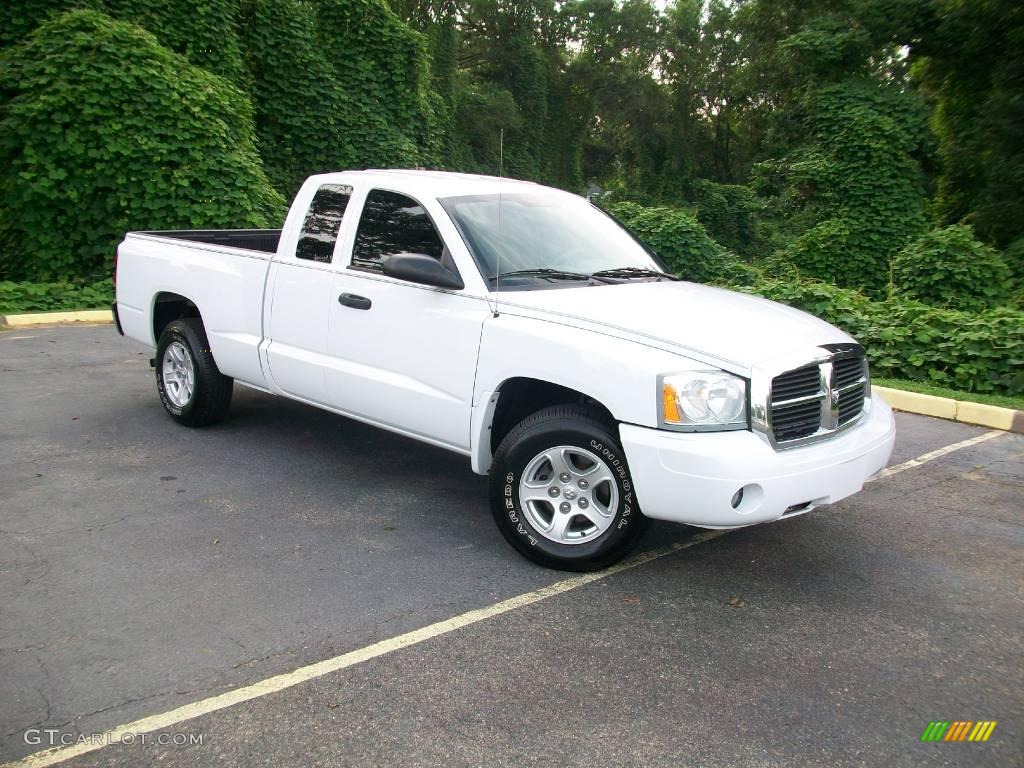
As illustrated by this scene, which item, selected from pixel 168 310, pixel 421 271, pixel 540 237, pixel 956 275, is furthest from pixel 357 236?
pixel 956 275

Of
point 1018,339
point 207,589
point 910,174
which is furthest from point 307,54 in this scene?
point 207,589

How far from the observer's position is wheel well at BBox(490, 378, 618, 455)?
15.2 feet

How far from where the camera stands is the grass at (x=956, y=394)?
318 inches

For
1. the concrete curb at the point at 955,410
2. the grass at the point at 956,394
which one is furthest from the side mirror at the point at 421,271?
the grass at the point at 956,394

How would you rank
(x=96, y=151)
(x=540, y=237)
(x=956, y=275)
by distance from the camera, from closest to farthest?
(x=540, y=237)
(x=956, y=275)
(x=96, y=151)

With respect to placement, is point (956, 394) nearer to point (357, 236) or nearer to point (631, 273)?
point (631, 273)

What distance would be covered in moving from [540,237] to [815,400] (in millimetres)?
1877

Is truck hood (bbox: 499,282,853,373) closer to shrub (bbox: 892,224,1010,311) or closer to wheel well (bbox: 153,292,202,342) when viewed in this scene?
wheel well (bbox: 153,292,202,342)

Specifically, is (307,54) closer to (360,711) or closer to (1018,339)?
(1018,339)

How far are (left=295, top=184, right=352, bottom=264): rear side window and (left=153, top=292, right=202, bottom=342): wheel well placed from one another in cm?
166

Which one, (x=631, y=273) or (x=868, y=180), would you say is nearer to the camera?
(x=631, y=273)

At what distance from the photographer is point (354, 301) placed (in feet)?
17.4

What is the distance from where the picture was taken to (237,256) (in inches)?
245

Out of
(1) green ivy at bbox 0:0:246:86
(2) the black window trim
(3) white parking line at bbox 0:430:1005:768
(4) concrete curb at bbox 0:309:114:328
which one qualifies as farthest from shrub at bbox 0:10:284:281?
(3) white parking line at bbox 0:430:1005:768
